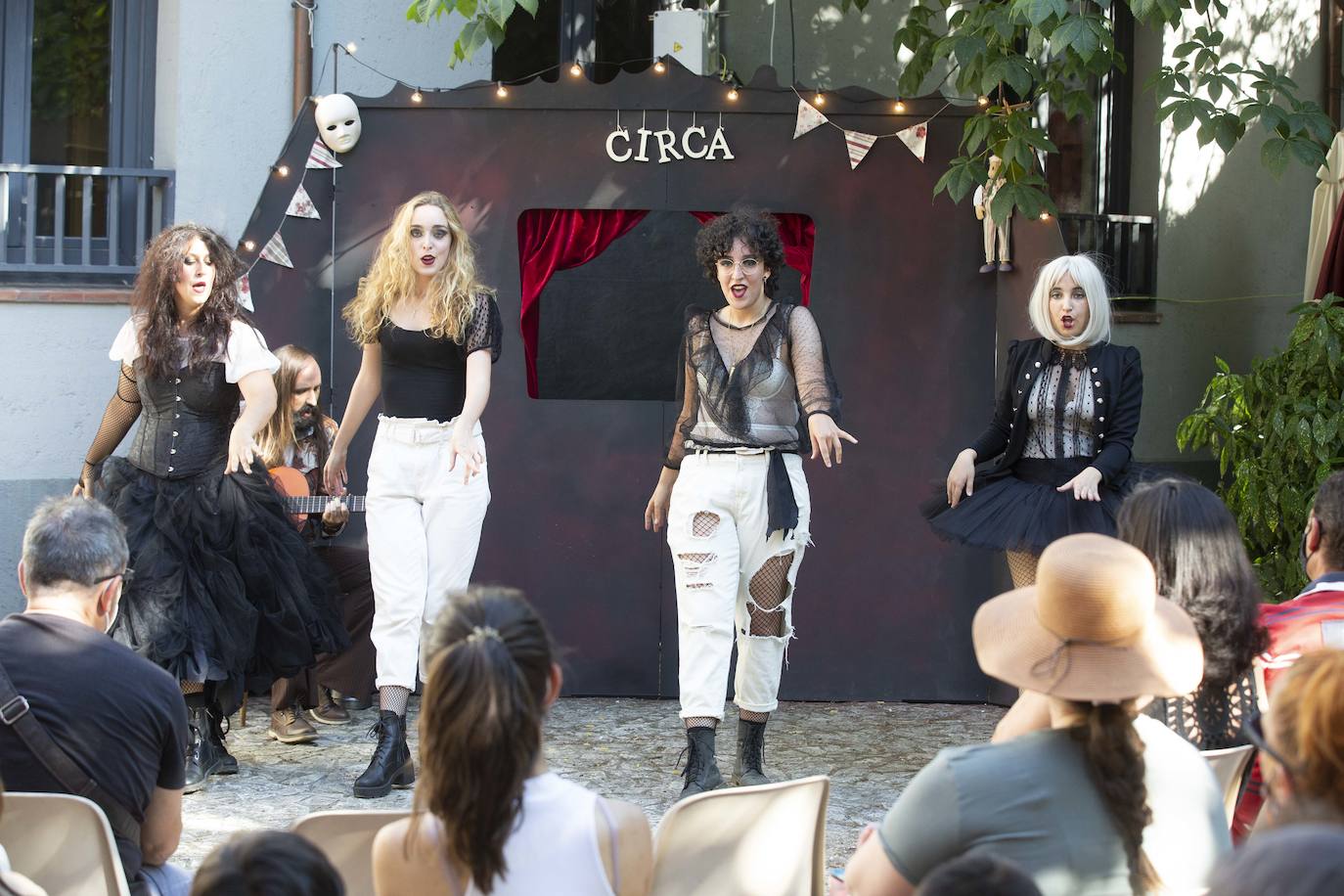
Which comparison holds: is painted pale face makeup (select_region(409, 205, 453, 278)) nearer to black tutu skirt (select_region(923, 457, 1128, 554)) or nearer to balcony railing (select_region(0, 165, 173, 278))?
black tutu skirt (select_region(923, 457, 1128, 554))

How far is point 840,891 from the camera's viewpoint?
267 cm

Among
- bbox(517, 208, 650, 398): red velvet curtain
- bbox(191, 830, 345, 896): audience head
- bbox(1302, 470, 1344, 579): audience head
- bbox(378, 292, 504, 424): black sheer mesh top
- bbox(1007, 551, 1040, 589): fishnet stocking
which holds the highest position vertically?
bbox(517, 208, 650, 398): red velvet curtain

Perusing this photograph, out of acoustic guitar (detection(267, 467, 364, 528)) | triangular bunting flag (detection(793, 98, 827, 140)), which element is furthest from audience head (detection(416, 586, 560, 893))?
triangular bunting flag (detection(793, 98, 827, 140))

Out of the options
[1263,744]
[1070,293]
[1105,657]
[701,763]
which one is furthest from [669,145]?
[1263,744]

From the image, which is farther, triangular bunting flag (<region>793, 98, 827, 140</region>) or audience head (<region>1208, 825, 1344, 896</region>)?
triangular bunting flag (<region>793, 98, 827, 140</region>)

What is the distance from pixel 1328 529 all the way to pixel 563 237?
3.94 m

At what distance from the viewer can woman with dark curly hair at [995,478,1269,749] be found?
3.05 m

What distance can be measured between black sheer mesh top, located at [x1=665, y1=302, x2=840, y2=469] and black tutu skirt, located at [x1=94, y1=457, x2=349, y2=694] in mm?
1474

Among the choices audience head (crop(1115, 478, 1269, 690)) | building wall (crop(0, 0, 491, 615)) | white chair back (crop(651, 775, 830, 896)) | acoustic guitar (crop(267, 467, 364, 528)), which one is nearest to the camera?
white chair back (crop(651, 775, 830, 896))

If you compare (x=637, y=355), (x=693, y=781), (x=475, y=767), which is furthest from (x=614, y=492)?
(x=475, y=767)

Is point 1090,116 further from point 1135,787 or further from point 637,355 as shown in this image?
point 1135,787

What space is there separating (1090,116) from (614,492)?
3328mm

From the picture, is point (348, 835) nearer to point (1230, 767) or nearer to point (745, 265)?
point (1230, 767)

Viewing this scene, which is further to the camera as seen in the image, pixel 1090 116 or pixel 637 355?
pixel 1090 116
